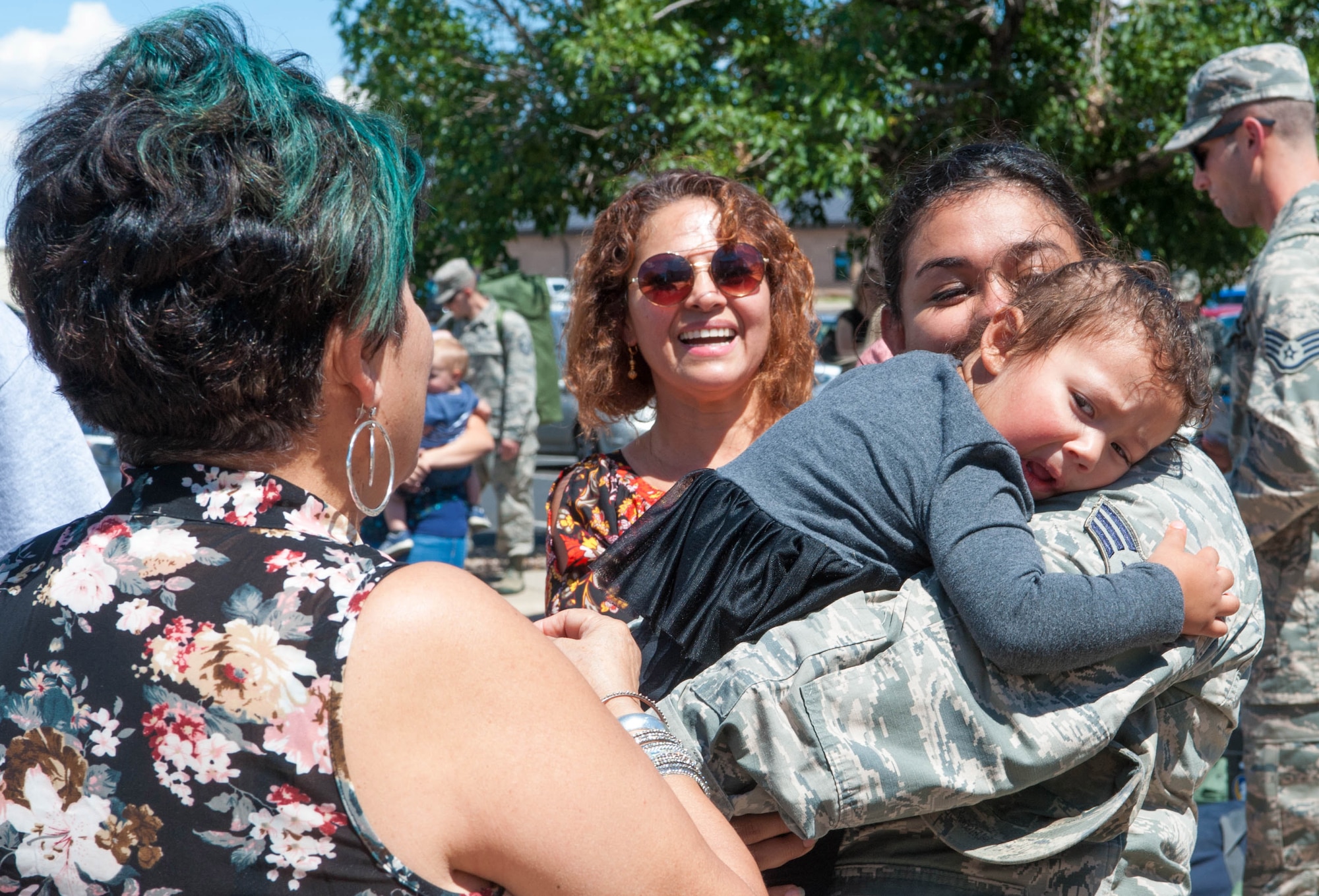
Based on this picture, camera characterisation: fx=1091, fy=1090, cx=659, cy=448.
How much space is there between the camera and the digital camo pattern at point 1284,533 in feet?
10.5

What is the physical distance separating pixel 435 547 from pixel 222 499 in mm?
4948

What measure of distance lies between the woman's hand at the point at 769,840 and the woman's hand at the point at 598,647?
0.26 m

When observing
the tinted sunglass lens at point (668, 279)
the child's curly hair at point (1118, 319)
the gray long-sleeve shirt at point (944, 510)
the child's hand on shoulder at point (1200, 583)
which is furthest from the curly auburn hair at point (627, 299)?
the child's hand on shoulder at point (1200, 583)

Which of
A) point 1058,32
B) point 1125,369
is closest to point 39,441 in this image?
point 1125,369

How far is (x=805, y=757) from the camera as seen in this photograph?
58.6 inches

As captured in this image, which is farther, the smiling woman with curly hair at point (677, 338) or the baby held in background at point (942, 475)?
the smiling woman with curly hair at point (677, 338)

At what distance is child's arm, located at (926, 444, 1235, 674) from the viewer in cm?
145

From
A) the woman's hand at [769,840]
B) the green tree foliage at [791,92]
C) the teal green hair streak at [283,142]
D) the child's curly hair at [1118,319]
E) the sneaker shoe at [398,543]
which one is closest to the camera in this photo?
the teal green hair streak at [283,142]

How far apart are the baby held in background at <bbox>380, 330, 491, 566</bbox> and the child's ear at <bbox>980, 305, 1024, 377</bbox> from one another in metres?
4.45

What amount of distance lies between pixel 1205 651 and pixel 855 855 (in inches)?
24.0

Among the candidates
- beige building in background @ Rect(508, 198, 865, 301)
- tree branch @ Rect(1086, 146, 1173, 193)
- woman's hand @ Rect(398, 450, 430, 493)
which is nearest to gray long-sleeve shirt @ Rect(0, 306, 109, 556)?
woman's hand @ Rect(398, 450, 430, 493)

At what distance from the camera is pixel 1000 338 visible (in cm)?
185

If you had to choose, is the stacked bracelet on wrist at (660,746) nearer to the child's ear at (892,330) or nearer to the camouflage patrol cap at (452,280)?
the child's ear at (892,330)

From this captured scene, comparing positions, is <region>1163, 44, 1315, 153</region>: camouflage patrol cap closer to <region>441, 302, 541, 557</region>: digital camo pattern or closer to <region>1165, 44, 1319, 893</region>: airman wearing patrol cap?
<region>1165, 44, 1319, 893</region>: airman wearing patrol cap
